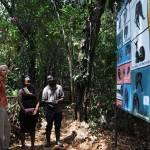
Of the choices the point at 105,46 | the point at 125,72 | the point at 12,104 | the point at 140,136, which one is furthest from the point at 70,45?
the point at 125,72

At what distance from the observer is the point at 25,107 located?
396 inches

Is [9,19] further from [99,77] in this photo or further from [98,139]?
[98,139]

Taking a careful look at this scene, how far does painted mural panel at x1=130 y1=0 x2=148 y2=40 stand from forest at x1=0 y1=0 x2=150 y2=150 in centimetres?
238

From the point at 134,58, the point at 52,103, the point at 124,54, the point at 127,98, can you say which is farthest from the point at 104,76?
the point at 134,58

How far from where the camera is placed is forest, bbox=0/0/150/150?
11.0 m

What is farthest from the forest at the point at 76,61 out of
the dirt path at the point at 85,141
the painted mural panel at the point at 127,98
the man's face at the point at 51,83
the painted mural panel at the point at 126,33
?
the painted mural panel at the point at 126,33

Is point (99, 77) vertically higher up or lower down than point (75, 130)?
higher up

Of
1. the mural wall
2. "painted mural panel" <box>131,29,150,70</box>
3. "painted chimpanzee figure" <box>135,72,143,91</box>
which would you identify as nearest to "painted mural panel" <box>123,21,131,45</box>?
the mural wall

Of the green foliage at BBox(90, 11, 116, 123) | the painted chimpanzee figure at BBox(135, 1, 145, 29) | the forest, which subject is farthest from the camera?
the green foliage at BBox(90, 11, 116, 123)

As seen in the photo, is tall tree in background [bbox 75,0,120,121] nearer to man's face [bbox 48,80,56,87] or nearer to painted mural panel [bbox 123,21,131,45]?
man's face [bbox 48,80,56,87]

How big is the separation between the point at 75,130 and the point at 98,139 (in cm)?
157

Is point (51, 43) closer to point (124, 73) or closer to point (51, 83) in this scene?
point (51, 83)

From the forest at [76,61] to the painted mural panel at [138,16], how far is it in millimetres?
2376

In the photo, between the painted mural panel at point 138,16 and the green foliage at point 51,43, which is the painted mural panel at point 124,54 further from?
the green foliage at point 51,43
